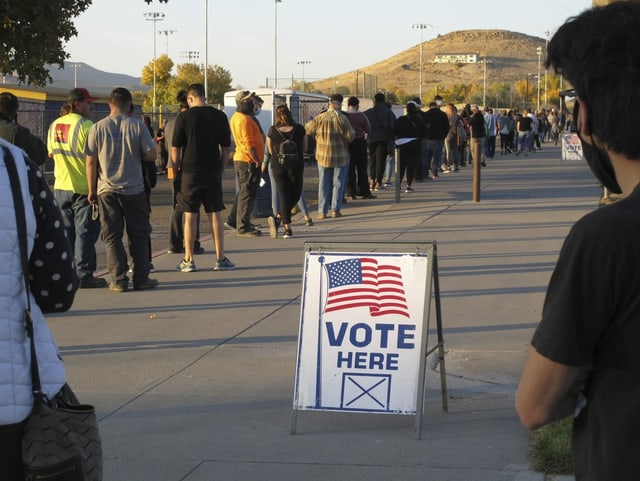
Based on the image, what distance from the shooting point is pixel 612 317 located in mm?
2059

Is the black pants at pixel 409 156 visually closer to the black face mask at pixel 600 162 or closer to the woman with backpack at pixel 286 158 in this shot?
the woman with backpack at pixel 286 158

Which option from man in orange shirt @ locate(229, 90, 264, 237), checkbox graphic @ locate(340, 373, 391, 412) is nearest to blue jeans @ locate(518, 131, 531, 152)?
man in orange shirt @ locate(229, 90, 264, 237)

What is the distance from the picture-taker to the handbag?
2.85 meters

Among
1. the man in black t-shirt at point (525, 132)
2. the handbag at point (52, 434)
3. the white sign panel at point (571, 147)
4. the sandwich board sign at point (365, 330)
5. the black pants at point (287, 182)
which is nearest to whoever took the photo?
the handbag at point (52, 434)

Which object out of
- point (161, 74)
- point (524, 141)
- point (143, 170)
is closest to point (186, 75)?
point (161, 74)

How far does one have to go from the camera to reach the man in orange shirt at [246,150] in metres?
13.1

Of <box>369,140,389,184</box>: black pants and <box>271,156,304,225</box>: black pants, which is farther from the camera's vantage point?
<box>369,140,389,184</box>: black pants

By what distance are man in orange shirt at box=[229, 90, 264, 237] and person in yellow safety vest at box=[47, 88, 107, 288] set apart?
309 centimetres

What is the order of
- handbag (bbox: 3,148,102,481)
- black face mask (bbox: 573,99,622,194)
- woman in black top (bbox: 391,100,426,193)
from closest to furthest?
1. black face mask (bbox: 573,99,622,194)
2. handbag (bbox: 3,148,102,481)
3. woman in black top (bbox: 391,100,426,193)

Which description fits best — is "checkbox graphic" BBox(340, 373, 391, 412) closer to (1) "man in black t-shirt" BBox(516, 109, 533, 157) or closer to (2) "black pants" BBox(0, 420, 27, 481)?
(2) "black pants" BBox(0, 420, 27, 481)

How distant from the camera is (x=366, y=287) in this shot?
5.66m

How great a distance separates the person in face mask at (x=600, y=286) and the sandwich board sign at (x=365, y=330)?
3.35 metres

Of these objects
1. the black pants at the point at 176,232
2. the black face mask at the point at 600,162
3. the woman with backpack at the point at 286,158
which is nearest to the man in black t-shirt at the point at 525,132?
the woman with backpack at the point at 286,158

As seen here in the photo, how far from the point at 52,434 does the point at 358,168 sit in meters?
16.1
